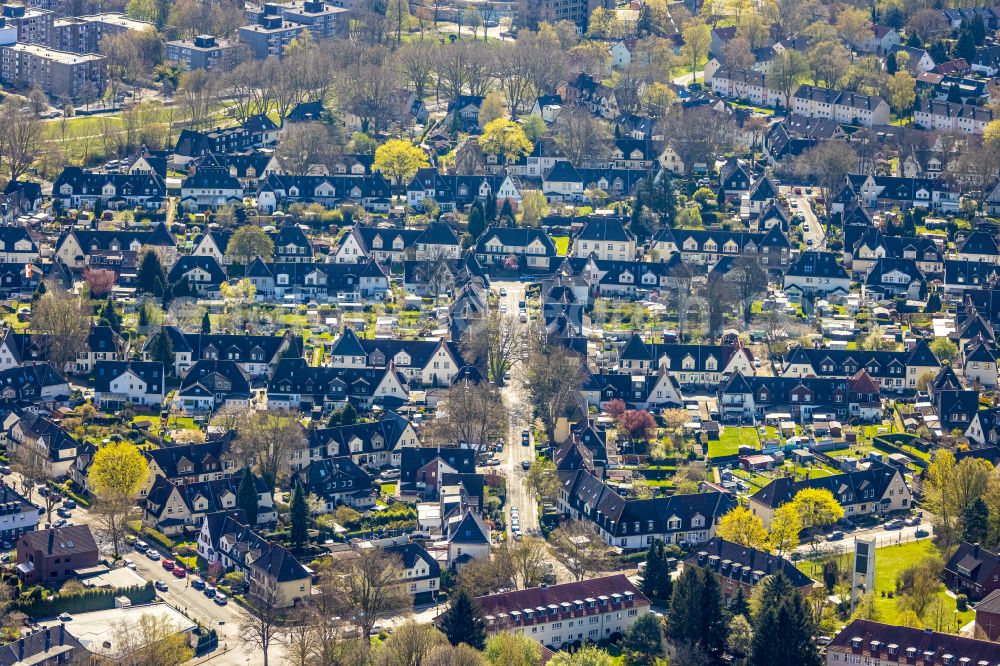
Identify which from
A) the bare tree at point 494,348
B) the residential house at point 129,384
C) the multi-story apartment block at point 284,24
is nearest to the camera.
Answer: the residential house at point 129,384

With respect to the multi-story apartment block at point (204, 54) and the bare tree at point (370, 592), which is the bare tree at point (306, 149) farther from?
the bare tree at point (370, 592)

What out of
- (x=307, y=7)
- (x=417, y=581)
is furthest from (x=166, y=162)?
(x=417, y=581)

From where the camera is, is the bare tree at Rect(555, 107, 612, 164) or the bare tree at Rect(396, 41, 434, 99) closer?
the bare tree at Rect(555, 107, 612, 164)

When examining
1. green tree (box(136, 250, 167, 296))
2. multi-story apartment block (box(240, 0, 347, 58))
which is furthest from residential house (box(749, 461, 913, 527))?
multi-story apartment block (box(240, 0, 347, 58))

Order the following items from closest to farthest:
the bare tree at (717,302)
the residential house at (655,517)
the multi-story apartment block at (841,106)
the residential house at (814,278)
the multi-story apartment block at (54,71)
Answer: the residential house at (655,517) < the bare tree at (717,302) < the residential house at (814,278) < the multi-story apartment block at (841,106) < the multi-story apartment block at (54,71)

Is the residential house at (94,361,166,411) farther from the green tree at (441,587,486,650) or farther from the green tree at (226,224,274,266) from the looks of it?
the green tree at (441,587,486,650)

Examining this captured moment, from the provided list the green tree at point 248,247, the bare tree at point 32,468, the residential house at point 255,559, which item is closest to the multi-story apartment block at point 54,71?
the green tree at point 248,247
